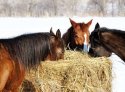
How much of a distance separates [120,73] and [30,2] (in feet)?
48.5

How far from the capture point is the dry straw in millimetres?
5965

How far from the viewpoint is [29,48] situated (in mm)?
5203

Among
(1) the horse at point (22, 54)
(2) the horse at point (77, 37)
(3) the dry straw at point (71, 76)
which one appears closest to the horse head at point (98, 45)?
(3) the dry straw at point (71, 76)

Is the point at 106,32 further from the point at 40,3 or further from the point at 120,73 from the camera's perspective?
the point at 40,3

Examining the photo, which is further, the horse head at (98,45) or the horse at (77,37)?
the horse at (77,37)

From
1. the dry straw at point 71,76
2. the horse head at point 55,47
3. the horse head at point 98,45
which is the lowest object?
the dry straw at point 71,76

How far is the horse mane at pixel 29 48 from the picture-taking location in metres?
4.99

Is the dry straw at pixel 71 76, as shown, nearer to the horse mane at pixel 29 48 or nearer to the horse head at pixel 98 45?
the horse head at pixel 98 45

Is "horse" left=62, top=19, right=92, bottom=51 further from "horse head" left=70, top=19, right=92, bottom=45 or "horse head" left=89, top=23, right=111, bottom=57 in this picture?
"horse head" left=89, top=23, right=111, bottom=57

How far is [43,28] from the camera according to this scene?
14.1 m

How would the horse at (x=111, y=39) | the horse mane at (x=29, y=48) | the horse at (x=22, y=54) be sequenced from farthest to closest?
the horse at (x=111, y=39) → the horse mane at (x=29, y=48) → the horse at (x=22, y=54)

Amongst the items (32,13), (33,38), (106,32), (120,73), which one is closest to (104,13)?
(32,13)

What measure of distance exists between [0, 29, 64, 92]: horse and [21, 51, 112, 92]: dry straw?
1.19 ft

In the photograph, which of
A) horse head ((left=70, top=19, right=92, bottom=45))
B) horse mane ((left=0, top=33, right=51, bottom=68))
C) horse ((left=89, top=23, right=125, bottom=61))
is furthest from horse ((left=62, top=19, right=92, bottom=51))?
horse mane ((left=0, top=33, right=51, bottom=68))
